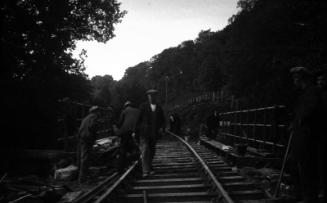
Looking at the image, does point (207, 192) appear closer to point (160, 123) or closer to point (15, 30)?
point (160, 123)

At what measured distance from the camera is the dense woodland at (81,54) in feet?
60.8

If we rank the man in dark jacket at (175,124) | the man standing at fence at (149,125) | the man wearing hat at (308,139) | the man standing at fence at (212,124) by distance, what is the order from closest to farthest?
the man wearing hat at (308,139), the man standing at fence at (149,125), the man standing at fence at (212,124), the man in dark jacket at (175,124)

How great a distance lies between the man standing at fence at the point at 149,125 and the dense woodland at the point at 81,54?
7423mm

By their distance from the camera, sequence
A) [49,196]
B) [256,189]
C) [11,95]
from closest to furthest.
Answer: [49,196] < [256,189] < [11,95]

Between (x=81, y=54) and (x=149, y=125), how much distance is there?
16650 mm

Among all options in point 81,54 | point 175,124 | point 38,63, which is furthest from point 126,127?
point 175,124

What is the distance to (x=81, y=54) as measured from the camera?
79.9 feet

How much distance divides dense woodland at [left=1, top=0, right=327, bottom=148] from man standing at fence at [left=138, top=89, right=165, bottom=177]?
24.4 ft

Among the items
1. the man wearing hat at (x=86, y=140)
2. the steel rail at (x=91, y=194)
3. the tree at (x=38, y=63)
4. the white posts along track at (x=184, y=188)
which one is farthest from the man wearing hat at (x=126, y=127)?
the tree at (x=38, y=63)

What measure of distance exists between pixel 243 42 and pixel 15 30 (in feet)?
59.9

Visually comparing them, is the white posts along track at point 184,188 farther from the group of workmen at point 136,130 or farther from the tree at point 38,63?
the tree at point 38,63

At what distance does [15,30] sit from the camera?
19.1 m

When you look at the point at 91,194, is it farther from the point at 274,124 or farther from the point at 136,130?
the point at 274,124

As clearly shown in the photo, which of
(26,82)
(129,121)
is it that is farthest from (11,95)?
(129,121)
